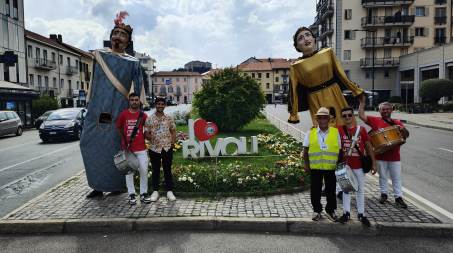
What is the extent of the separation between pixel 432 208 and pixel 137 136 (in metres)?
4.95

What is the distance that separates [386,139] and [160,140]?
365 cm

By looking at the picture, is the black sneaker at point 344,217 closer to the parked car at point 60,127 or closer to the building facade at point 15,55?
the parked car at point 60,127

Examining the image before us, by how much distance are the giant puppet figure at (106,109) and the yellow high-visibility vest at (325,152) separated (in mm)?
3286

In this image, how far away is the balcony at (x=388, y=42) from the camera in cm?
5703

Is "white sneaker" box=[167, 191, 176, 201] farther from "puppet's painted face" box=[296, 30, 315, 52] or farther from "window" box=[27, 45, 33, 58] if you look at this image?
"window" box=[27, 45, 33, 58]

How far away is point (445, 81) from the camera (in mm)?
35250

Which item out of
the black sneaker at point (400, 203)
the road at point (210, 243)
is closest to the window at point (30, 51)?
the road at point (210, 243)

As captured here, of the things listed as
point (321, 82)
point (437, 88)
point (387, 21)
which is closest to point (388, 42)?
point (387, 21)

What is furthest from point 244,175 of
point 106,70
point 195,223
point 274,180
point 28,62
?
point 28,62

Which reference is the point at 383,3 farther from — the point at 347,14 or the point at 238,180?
the point at 238,180

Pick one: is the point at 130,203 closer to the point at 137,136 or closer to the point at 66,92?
the point at 137,136

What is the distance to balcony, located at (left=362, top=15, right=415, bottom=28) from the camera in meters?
56.3

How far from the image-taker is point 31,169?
11102 mm

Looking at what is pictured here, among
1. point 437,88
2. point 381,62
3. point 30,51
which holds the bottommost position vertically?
point 437,88
